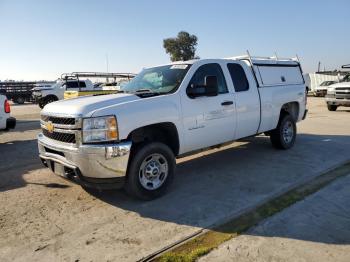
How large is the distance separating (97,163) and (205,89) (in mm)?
2013

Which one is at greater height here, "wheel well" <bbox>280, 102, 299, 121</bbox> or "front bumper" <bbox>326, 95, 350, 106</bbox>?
"wheel well" <bbox>280, 102, 299, 121</bbox>

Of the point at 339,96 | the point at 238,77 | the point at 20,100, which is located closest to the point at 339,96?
the point at 339,96

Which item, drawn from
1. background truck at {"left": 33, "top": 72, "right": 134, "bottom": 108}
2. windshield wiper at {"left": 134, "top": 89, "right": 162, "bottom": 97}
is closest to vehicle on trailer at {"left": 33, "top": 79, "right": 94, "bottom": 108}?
background truck at {"left": 33, "top": 72, "right": 134, "bottom": 108}

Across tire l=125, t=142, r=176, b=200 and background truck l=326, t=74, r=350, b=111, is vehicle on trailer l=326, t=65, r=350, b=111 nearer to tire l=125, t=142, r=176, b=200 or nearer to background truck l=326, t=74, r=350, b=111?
background truck l=326, t=74, r=350, b=111

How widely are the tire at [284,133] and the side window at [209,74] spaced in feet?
7.06

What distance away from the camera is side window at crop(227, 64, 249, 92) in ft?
21.3

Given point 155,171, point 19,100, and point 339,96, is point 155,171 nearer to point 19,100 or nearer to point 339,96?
point 339,96

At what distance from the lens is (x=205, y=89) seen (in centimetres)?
554

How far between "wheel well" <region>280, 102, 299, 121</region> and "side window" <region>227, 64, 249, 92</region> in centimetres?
166

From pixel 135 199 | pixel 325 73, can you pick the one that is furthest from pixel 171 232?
pixel 325 73

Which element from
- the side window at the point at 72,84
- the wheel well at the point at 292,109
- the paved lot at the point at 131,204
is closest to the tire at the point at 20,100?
the side window at the point at 72,84

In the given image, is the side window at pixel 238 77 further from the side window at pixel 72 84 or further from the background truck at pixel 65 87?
the side window at pixel 72 84

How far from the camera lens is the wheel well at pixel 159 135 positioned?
5.07m

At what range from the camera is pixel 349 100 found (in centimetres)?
1595
